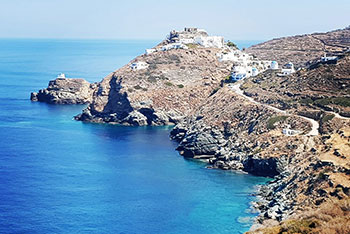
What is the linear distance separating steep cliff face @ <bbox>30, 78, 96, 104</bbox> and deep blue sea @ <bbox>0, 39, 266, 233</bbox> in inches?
1137

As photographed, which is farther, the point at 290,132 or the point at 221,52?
the point at 221,52

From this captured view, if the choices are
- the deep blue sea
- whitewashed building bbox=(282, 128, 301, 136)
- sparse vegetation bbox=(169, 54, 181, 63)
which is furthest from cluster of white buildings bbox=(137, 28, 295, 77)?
whitewashed building bbox=(282, 128, 301, 136)

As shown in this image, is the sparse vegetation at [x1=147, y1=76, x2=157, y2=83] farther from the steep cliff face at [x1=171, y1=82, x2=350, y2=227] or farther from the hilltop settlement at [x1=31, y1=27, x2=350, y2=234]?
the steep cliff face at [x1=171, y1=82, x2=350, y2=227]

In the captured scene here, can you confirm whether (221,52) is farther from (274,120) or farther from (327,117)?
(327,117)

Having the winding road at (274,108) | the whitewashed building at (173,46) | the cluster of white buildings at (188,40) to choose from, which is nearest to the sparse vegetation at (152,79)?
the cluster of white buildings at (188,40)

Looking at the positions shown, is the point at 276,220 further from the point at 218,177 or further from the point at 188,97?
the point at 188,97

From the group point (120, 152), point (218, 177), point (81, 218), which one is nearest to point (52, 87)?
point (120, 152)

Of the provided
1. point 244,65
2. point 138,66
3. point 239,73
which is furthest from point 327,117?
point 138,66

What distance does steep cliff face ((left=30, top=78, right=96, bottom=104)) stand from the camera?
129 meters

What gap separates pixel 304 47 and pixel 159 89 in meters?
50.2

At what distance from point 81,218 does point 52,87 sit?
8170 centimetres

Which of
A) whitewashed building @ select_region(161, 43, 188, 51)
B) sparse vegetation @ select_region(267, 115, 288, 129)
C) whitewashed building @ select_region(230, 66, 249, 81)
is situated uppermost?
whitewashed building @ select_region(161, 43, 188, 51)

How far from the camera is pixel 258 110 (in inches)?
3174

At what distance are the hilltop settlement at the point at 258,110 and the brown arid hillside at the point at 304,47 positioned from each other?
422 millimetres
